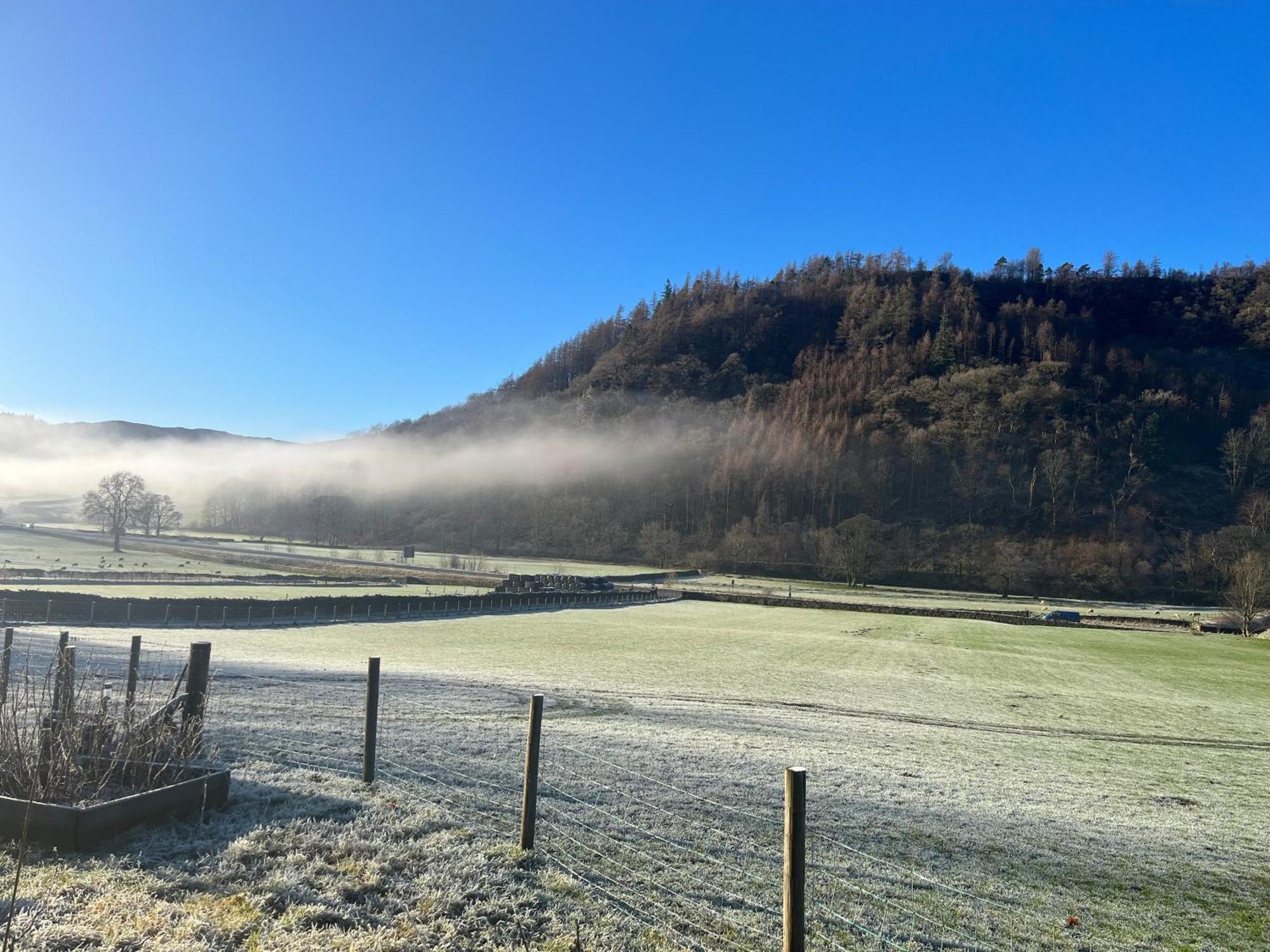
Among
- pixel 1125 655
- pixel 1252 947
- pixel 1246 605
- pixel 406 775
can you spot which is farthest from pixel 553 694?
pixel 1246 605

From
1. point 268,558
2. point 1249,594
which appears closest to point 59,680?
point 1249,594

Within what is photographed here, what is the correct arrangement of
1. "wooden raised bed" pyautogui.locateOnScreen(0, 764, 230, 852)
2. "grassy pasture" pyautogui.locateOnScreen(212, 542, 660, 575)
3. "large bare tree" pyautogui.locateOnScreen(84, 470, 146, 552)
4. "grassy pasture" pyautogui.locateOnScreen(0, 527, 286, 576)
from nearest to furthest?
"wooden raised bed" pyautogui.locateOnScreen(0, 764, 230, 852) < "grassy pasture" pyautogui.locateOnScreen(0, 527, 286, 576) < "grassy pasture" pyautogui.locateOnScreen(212, 542, 660, 575) < "large bare tree" pyautogui.locateOnScreen(84, 470, 146, 552)

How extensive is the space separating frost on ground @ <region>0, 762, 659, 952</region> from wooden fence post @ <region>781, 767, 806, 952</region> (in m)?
1.45

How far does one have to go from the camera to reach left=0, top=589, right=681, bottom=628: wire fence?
35.0 m

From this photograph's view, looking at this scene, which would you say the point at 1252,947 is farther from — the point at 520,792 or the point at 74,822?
the point at 74,822

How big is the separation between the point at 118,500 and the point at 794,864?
439 ft

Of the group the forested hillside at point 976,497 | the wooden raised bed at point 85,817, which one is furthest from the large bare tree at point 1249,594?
the wooden raised bed at point 85,817

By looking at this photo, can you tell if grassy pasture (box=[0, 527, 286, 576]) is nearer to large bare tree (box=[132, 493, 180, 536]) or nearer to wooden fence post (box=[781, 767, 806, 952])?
large bare tree (box=[132, 493, 180, 536])

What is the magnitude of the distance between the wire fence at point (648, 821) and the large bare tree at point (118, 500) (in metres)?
114

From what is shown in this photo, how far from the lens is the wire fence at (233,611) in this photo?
35.0 m

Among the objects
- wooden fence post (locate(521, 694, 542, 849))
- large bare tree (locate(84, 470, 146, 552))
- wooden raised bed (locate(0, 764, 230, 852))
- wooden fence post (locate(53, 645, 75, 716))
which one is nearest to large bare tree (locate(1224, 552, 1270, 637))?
wooden fence post (locate(521, 694, 542, 849))

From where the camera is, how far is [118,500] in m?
112

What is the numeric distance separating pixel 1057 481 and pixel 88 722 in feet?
547

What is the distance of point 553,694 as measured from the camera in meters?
18.4
